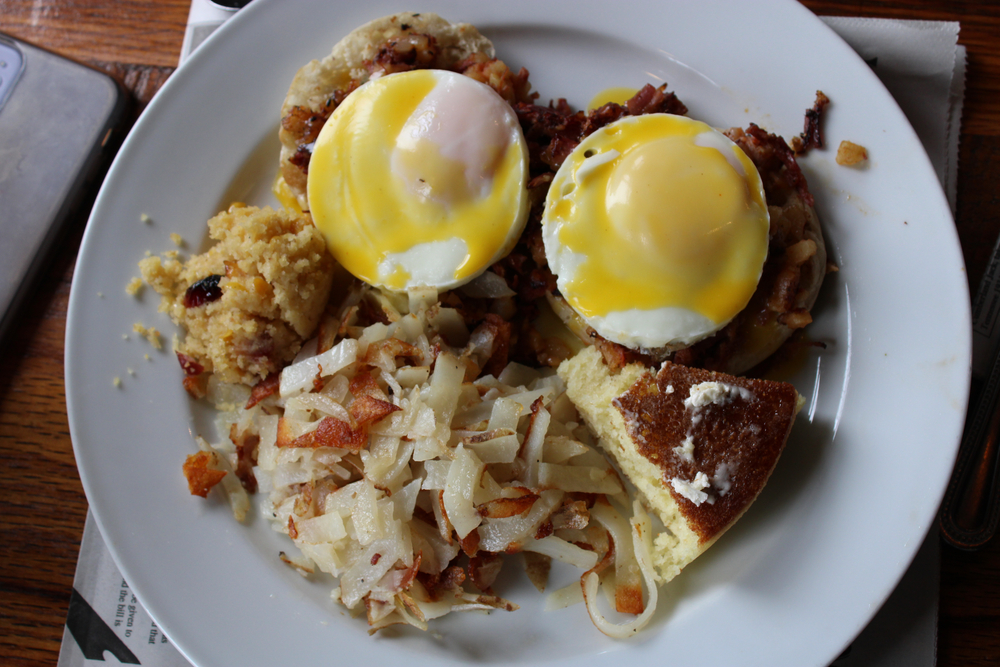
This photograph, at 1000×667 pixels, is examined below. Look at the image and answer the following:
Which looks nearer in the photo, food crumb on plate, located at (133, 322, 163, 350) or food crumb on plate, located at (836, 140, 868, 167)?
food crumb on plate, located at (836, 140, 868, 167)

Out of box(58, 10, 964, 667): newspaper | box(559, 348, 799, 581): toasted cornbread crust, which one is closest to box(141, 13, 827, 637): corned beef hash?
box(559, 348, 799, 581): toasted cornbread crust

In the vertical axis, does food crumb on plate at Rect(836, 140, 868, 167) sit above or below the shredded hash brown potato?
above

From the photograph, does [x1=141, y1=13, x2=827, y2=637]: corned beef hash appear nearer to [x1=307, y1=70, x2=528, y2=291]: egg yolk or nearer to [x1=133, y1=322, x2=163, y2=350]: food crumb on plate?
[x1=307, y1=70, x2=528, y2=291]: egg yolk

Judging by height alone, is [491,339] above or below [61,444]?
above

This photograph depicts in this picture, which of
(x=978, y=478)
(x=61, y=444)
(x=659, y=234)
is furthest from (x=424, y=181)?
(x=978, y=478)

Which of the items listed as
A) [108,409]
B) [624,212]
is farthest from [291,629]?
[624,212]

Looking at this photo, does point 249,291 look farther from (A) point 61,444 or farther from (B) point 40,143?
(B) point 40,143

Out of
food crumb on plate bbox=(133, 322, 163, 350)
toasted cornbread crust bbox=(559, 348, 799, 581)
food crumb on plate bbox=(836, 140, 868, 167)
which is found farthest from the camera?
food crumb on plate bbox=(133, 322, 163, 350)

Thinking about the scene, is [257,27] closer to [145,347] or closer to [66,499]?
[145,347]

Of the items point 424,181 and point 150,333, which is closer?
point 424,181
